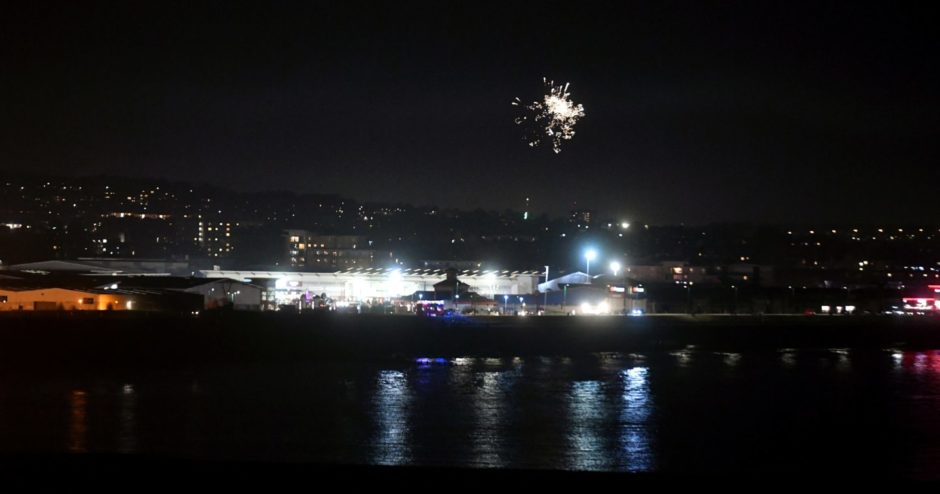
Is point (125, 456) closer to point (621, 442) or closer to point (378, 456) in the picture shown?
point (378, 456)

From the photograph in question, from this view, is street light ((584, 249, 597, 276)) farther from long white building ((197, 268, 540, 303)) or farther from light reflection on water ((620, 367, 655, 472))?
light reflection on water ((620, 367, 655, 472))

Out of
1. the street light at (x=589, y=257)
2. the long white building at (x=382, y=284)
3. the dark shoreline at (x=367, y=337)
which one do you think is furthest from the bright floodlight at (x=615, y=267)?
the dark shoreline at (x=367, y=337)

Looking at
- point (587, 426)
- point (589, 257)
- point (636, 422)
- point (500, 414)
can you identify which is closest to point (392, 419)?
point (500, 414)

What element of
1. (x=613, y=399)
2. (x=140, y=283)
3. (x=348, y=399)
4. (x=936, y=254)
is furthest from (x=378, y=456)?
(x=936, y=254)

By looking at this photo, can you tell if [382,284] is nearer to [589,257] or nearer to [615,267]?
[589,257]

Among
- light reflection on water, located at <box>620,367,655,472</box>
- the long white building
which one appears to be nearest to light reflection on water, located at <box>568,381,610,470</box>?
light reflection on water, located at <box>620,367,655,472</box>

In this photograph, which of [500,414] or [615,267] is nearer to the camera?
[500,414]
